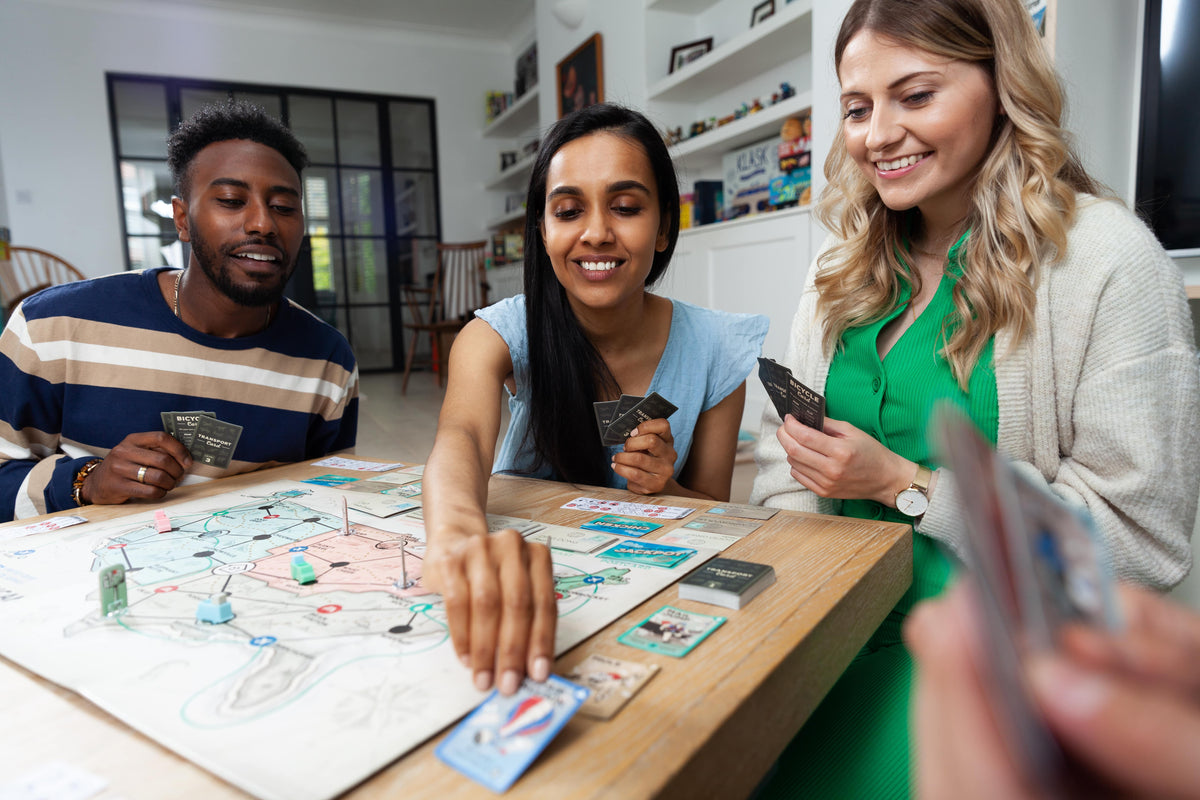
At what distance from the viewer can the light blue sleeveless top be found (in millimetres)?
1363

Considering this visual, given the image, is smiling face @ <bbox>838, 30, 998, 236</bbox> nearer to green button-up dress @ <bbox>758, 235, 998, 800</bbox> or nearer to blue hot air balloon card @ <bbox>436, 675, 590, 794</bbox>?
green button-up dress @ <bbox>758, 235, 998, 800</bbox>

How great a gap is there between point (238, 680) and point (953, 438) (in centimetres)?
51

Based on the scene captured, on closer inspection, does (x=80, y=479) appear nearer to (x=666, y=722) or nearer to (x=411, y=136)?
(x=666, y=722)

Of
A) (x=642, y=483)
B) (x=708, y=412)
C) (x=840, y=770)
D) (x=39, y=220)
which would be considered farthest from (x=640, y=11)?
(x=39, y=220)

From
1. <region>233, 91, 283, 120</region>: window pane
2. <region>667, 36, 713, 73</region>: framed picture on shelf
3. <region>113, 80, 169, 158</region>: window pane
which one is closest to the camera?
<region>667, 36, 713, 73</region>: framed picture on shelf

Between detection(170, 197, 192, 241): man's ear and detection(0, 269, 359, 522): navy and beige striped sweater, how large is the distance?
0.14 metres

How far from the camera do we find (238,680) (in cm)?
51

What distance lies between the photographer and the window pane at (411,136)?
7.48 m

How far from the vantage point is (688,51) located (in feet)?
14.0

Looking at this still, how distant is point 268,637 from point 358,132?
770 cm

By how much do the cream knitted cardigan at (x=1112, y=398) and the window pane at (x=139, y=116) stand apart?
7.61 metres

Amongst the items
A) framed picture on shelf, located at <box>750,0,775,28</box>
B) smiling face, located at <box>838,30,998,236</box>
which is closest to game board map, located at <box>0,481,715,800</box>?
smiling face, located at <box>838,30,998,236</box>

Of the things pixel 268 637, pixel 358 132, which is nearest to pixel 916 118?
pixel 268 637

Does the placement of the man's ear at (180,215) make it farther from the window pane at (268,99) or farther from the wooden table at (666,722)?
the window pane at (268,99)
